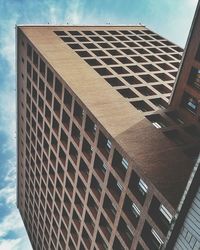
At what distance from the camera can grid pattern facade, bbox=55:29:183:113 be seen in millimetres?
42312

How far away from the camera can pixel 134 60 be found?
51250 millimetres

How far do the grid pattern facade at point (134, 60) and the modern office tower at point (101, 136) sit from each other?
0.47ft

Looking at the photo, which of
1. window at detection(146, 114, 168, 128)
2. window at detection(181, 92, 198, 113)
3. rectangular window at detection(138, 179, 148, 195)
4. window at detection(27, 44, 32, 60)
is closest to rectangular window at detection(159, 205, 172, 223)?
rectangular window at detection(138, 179, 148, 195)

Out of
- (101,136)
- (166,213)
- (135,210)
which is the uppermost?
(101,136)

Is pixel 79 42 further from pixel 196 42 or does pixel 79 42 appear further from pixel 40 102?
pixel 196 42

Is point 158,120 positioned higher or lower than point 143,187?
higher

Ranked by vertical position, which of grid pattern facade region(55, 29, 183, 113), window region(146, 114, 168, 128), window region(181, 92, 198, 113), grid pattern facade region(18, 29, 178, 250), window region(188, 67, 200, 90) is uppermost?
window region(188, 67, 200, 90)

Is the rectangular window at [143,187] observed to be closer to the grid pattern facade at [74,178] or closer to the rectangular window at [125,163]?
the grid pattern facade at [74,178]

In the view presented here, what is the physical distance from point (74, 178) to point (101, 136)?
389 inches

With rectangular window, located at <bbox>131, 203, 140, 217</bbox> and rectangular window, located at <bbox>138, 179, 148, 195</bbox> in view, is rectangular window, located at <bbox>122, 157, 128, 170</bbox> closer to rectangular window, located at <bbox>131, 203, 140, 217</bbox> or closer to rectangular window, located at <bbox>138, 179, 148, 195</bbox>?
rectangular window, located at <bbox>138, 179, 148, 195</bbox>

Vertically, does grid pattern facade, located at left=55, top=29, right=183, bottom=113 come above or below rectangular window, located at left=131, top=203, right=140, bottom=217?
above

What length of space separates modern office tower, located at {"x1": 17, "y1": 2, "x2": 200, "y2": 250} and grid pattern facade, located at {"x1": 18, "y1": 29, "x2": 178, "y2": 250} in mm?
114

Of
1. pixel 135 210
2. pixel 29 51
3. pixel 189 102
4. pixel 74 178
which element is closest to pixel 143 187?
pixel 135 210

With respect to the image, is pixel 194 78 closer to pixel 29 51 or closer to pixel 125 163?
pixel 125 163
